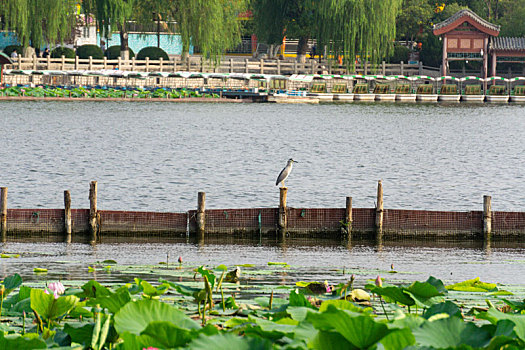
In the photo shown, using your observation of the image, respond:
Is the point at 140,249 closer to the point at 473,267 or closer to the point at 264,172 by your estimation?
the point at 473,267

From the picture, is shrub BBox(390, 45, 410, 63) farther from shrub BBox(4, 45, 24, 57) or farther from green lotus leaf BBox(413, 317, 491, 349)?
green lotus leaf BBox(413, 317, 491, 349)

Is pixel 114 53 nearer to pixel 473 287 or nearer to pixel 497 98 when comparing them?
pixel 497 98

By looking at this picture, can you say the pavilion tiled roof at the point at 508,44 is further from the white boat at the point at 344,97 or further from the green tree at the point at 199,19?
the green tree at the point at 199,19

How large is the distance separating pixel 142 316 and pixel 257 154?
99.2 feet

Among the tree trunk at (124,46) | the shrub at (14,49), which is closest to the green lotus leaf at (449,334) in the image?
the tree trunk at (124,46)

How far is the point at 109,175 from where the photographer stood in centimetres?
2753

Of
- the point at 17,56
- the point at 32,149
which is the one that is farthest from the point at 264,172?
the point at 17,56

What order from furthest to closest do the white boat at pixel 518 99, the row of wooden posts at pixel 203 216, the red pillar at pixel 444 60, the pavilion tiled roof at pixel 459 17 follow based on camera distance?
the white boat at pixel 518 99, the red pillar at pixel 444 60, the pavilion tiled roof at pixel 459 17, the row of wooden posts at pixel 203 216

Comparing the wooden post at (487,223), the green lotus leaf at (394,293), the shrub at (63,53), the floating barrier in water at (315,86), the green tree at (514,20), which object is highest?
the green tree at (514,20)

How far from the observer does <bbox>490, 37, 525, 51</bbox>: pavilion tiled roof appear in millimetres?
60531

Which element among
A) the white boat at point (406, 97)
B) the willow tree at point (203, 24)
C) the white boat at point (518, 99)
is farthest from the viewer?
the white boat at point (518, 99)

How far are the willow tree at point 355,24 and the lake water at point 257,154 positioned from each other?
14.3ft

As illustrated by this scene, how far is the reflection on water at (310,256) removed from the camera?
43.6 ft

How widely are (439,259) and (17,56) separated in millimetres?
48960
